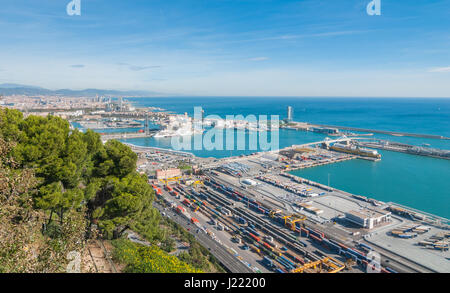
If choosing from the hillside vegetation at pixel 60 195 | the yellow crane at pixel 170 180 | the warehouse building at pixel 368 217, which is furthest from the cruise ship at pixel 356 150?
the hillside vegetation at pixel 60 195

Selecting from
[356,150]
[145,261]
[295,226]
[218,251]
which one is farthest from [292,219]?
[356,150]

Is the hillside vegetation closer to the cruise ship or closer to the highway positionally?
the highway

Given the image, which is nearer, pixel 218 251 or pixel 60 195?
pixel 60 195

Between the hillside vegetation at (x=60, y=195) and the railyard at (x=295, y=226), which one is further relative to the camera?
the railyard at (x=295, y=226)

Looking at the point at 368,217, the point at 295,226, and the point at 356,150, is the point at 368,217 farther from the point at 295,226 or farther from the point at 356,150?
the point at 356,150

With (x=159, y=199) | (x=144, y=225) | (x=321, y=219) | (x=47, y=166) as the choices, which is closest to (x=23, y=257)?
(x=47, y=166)

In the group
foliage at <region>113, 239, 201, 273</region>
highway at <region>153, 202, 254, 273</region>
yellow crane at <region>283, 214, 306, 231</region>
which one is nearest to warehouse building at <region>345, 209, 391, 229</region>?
yellow crane at <region>283, 214, 306, 231</region>

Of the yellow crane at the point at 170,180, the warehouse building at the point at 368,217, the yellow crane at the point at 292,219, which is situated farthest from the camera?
the yellow crane at the point at 170,180

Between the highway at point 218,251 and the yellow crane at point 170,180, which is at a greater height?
the yellow crane at point 170,180

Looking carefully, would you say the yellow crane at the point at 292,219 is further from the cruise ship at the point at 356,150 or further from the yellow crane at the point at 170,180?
the cruise ship at the point at 356,150

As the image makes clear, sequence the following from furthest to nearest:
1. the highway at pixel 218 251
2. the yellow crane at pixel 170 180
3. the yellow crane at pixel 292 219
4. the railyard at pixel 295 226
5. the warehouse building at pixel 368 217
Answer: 1. the yellow crane at pixel 170 180
2. the yellow crane at pixel 292 219
3. the warehouse building at pixel 368 217
4. the railyard at pixel 295 226
5. the highway at pixel 218 251
